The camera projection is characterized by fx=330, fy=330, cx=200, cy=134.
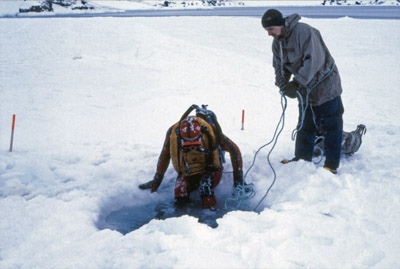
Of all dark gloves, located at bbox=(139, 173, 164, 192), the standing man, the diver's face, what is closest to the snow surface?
dark gloves, located at bbox=(139, 173, 164, 192)

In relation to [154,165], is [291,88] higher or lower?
higher

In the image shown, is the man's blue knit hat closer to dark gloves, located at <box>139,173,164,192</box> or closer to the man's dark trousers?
the man's dark trousers

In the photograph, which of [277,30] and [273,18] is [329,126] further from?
[273,18]

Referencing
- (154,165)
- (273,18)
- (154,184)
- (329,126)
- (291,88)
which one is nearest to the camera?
(273,18)

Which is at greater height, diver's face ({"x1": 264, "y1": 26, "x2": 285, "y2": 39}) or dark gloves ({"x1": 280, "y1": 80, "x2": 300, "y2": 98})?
diver's face ({"x1": 264, "y1": 26, "x2": 285, "y2": 39})

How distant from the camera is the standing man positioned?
3.64 meters

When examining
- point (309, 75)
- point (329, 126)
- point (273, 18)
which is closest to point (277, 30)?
point (273, 18)

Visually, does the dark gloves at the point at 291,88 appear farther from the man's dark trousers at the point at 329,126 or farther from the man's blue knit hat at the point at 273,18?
the man's blue knit hat at the point at 273,18

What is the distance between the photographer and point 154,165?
5102mm

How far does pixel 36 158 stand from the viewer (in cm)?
514

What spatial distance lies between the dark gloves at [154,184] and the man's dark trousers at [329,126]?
2053 millimetres

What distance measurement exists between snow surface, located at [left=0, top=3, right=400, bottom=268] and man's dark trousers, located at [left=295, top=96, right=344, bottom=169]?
29 cm

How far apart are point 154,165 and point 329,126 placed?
259 centimetres

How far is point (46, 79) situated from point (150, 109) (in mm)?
4338
